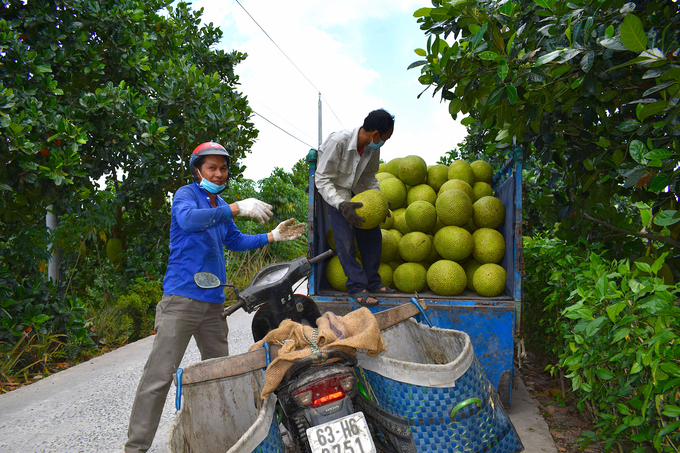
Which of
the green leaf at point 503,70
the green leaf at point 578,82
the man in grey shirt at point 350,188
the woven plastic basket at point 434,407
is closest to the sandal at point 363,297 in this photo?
the man in grey shirt at point 350,188

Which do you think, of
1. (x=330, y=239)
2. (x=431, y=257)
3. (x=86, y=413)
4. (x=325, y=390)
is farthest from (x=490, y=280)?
(x=86, y=413)

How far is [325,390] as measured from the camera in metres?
1.61

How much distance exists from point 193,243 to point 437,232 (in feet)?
7.09

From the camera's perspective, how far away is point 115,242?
6.32m

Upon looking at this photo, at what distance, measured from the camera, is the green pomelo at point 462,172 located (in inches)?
167

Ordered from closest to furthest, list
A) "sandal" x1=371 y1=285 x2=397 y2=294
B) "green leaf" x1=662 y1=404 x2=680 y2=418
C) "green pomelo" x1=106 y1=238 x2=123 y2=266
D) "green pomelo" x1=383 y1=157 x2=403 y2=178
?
1. "green leaf" x1=662 y1=404 x2=680 y2=418
2. "sandal" x1=371 y1=285 x2=397 y2=294
3. "green pomelo" x1=383 y1=157 x2=403 y2=178
4. "green pomelo" x1=106 y1=238 x2=123 y2=266

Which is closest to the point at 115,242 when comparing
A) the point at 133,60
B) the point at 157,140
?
the point at 157,140

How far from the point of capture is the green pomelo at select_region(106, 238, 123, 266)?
20.5 ft

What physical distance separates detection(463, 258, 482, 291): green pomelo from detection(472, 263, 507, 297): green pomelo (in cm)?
19

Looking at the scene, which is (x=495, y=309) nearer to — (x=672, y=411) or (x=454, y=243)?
(x=454, y=243)

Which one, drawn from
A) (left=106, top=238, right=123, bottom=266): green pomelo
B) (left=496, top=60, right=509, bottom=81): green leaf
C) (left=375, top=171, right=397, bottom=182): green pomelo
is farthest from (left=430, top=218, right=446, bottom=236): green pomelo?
(left=106, top=238, right=123, bottom=266): green pomelo

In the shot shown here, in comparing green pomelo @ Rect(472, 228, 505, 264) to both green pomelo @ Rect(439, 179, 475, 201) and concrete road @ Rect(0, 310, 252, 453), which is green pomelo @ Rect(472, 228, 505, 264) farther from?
concrete road @ Rect(0, 310, 252, 453)

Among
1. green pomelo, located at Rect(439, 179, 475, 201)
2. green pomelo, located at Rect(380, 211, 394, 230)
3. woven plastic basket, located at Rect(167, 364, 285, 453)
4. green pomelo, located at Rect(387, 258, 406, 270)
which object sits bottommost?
woven plastic basket, located at Rect(167, 364, 285, 453)

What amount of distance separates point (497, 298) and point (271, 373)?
216 centimetres
